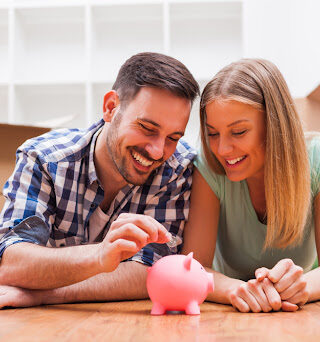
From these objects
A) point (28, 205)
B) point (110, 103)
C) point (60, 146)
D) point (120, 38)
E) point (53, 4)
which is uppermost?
point (53, 4)

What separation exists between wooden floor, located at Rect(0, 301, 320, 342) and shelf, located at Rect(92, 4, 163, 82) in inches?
87.5

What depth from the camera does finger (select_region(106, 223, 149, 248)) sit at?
96cm

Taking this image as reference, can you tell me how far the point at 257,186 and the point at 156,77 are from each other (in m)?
0.43

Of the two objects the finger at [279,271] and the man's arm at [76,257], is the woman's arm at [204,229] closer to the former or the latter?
the finger at [279,271]

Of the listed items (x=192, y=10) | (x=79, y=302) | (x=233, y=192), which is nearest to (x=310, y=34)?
(x=192, y=10)

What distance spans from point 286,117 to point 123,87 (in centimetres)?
46

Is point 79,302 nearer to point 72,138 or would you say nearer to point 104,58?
point 72,138

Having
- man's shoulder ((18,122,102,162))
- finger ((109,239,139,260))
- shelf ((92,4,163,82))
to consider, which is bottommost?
finger ((109,239,139,260))

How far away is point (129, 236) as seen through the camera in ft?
3.19

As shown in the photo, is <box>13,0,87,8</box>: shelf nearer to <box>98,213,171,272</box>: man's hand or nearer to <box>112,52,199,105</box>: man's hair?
<box>112,52,199,105</box>: man's hair

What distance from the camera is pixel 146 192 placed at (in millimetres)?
1418

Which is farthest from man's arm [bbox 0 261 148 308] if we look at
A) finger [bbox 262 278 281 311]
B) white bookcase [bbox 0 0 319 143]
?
white bookcase [bbox 0 0 319 143]

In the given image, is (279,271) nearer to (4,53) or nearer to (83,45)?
(83,45)

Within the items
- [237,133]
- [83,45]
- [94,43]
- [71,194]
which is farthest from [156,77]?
[83,45]
